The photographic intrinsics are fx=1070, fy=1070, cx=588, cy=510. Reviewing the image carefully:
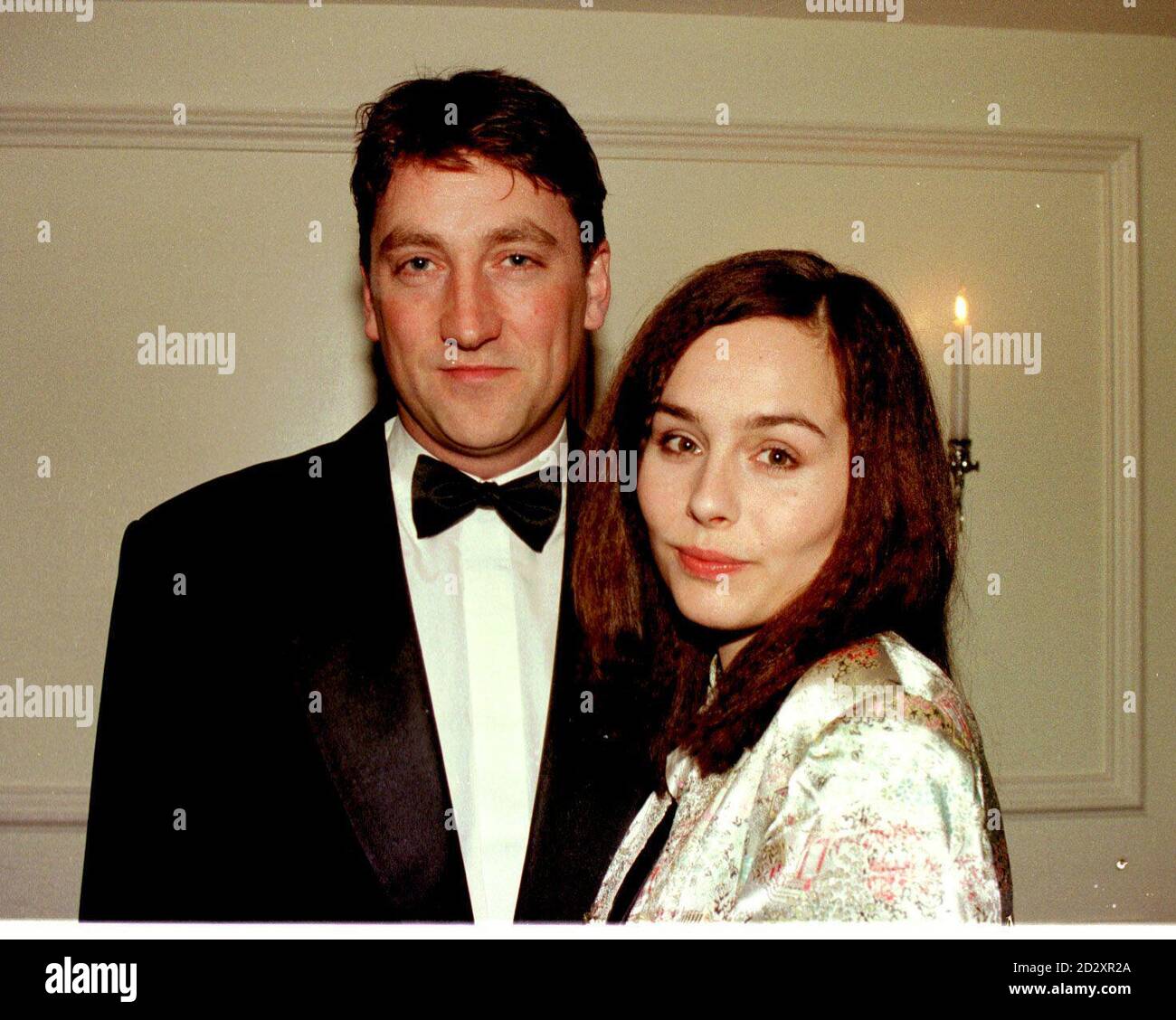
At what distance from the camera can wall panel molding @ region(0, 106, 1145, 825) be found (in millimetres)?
1545

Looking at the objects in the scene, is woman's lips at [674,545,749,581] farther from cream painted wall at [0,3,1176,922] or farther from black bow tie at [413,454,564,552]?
cream painted wall at [0,3,1176,922]

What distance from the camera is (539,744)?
4.13 feet

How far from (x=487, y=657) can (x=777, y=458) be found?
19.4 inches

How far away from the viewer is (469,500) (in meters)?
1.28

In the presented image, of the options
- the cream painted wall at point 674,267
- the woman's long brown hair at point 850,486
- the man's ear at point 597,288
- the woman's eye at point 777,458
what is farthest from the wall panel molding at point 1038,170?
the woman's eye at point 777,458

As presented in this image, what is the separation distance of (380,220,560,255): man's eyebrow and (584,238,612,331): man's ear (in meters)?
0.09

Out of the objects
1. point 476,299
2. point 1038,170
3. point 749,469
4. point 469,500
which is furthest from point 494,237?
point 1038,170

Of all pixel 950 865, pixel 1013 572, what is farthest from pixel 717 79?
pixel 950 865

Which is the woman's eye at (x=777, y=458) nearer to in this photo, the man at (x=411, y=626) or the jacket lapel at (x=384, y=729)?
the man at (x=411, y=626)

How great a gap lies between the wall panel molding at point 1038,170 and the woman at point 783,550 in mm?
698

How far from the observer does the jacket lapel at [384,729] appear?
1141 mm

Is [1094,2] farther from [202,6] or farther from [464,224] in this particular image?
[202,6]

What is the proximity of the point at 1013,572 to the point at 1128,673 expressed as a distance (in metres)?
0.21

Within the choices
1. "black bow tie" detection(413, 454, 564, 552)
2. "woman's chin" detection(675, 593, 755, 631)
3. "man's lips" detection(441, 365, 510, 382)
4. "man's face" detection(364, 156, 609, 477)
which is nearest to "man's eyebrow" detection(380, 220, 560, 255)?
"man's face" detection(364, 156, 609, 477)
